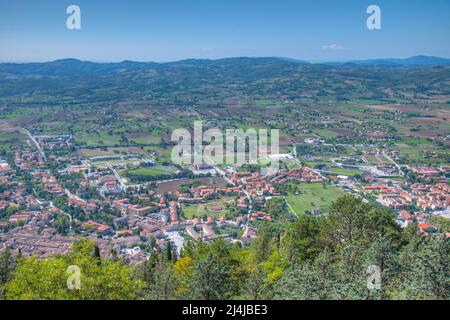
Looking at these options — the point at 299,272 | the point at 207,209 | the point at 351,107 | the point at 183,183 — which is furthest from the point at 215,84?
the point at 299,272

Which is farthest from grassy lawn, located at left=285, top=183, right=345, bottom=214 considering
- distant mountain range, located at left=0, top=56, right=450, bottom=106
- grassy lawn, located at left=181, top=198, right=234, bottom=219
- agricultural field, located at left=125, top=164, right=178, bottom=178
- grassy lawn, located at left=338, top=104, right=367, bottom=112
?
distant mountain range, located at left=0, top=56, right=450, bottom=106

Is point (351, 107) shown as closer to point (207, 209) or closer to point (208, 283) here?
point (207, 209)

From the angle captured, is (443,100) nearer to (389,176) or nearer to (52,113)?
(389,176)

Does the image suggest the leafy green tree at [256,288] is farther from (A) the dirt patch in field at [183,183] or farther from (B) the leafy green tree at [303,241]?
(A) the dirt patch in field at [183,183]

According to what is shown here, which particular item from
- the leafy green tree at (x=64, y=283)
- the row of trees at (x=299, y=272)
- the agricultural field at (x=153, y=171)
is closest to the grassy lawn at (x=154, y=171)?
the agricultural field at (x=153, y=171)

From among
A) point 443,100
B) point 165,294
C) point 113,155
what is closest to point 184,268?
point 165,294
